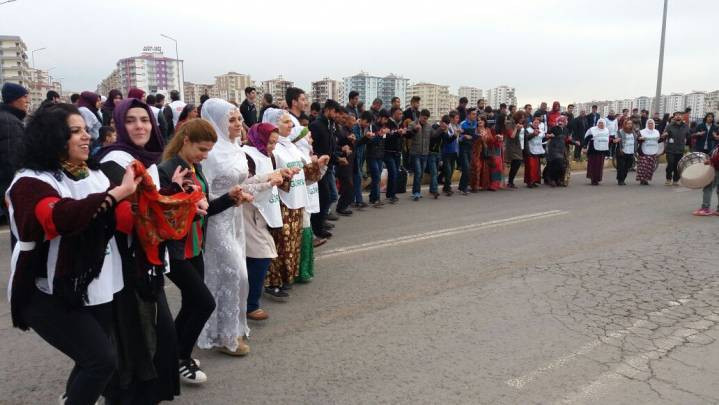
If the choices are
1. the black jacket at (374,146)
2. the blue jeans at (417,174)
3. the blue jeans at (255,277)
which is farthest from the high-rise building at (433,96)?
the blue jeans at (255,277)

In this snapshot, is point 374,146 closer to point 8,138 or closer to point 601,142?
point 8,138

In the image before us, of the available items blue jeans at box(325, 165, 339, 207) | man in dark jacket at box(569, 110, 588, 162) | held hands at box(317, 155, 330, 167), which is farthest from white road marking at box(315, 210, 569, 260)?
man in dark jacket at box(569, 110, 588, 162)

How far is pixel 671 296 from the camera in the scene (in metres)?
5.21

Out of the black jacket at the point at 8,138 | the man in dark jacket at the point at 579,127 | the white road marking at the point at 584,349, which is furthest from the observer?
the man in dark jacket at the point at 579,127

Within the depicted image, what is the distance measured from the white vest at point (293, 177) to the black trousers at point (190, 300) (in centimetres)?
158

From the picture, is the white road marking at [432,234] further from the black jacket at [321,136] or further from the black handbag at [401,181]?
the black handbag at [401,181]

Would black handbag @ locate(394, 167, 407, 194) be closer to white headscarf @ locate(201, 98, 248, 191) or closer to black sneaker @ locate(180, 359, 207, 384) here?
white headscarf @ locate(201, 98, 248, 191)

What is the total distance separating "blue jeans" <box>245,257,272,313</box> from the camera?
176 inches

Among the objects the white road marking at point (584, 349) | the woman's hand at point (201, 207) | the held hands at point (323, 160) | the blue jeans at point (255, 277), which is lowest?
the white road marking at point (584, 349)

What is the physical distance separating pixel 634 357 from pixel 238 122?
11.2ft

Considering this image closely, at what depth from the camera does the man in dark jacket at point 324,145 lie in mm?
7418

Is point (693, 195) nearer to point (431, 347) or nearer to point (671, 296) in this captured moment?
point (671, 296)

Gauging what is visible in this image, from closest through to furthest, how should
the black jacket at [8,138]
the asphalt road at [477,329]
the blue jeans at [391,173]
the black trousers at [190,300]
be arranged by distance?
the black trousers at [190,300] → the asphalt road at [477,329] → the black jacket at [8,138] → the blue jeans at [391,173]

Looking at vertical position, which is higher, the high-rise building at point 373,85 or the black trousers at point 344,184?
the high-rise building at point 373,85
